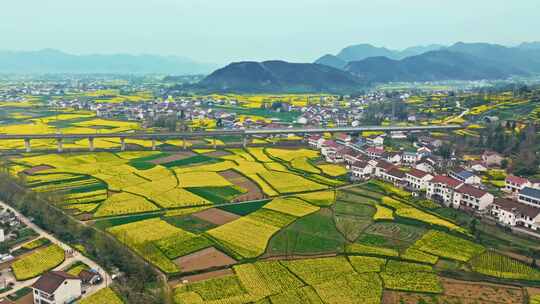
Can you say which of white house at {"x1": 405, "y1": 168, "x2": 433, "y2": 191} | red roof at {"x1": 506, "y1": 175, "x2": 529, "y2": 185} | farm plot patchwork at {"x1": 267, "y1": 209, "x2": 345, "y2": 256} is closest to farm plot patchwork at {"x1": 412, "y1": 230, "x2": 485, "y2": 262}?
farm plot patchwork at {"x1": 267, "y1": 209, "x2": 345, "y2": 256}

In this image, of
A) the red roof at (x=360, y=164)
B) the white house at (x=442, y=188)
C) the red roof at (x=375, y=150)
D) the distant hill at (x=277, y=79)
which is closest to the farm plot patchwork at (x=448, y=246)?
the white house at (x=442, y=188)

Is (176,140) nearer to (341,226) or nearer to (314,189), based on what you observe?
(314,189)

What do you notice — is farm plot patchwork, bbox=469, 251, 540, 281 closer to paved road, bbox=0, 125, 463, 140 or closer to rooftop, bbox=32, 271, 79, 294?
rooftop, bbox=32, 271, 79, 294

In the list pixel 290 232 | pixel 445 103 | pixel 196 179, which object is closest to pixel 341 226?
pixel 290 232

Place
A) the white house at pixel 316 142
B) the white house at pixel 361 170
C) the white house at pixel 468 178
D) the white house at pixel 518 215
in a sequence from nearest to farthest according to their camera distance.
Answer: the white house at pixel 518 215 < the white house at pixel 468 178 < the white house at pixel 361 170 < the white house at pixel 316 142

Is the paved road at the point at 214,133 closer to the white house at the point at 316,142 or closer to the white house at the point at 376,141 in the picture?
the white house at the point at 316,142

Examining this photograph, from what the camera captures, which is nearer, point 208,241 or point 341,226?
point 208,241
